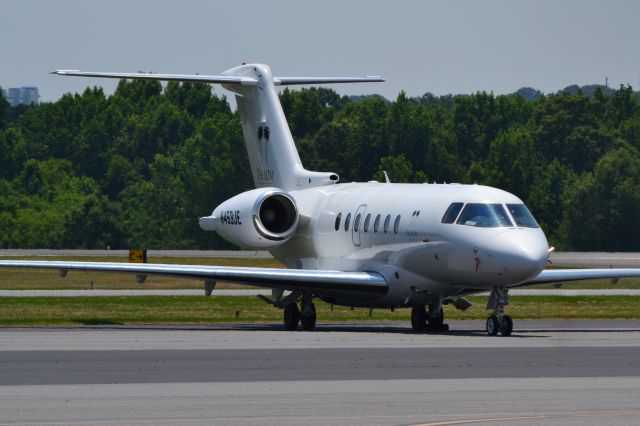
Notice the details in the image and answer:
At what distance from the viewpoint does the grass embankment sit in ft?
121

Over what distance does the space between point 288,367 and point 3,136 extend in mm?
128963

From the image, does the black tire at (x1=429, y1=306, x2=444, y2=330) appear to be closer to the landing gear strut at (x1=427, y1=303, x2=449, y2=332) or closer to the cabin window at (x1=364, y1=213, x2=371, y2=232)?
the landing gear strut at (x1=427, y1=303, x2=449, y2=332)

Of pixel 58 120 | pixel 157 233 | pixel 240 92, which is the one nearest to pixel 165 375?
pixel 240 92

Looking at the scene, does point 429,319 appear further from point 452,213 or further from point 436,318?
point 452,213

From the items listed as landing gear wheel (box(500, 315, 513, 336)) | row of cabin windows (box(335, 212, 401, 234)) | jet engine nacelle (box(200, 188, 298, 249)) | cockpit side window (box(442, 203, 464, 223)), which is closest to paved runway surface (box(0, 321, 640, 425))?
landing gear wheel (box(500, 315, 513, 336))

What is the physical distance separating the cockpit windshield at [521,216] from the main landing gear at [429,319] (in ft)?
9.76

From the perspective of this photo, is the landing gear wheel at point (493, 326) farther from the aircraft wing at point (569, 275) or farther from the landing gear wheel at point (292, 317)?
the landing gear wheel at point (292, 317)

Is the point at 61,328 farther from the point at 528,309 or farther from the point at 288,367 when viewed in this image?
the point at 528,309

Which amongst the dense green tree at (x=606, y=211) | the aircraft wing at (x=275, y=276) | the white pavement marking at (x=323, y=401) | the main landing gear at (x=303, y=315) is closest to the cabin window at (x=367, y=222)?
the aircraft wing at (x=275, y=276)

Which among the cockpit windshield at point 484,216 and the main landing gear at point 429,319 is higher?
the cockpit windshield at point 484,216

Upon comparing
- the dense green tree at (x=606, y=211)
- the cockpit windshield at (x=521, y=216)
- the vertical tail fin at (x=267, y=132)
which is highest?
the vertical tail fin at (x=267, y=132)

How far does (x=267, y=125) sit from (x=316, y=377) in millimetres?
18138

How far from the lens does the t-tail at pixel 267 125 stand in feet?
124

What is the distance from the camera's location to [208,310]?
41188mm
